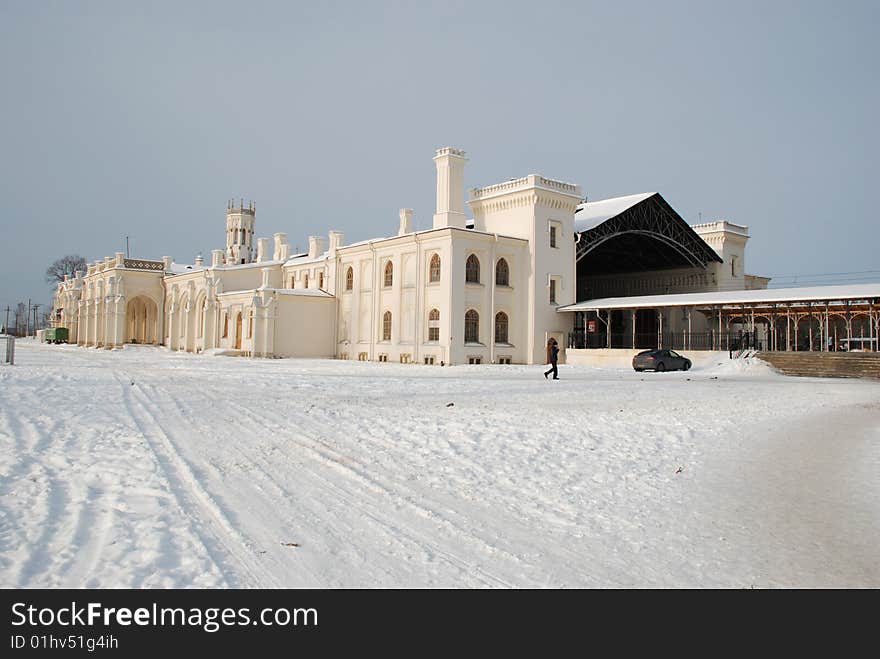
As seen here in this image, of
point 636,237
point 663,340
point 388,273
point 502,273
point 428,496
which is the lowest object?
point 428,496

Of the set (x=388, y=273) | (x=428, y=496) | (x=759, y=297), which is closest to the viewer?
(x=428, y=496)

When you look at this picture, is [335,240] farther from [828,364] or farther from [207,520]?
[207,520]

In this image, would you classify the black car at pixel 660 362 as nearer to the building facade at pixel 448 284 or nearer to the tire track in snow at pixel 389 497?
the building facade at pixel 448 284

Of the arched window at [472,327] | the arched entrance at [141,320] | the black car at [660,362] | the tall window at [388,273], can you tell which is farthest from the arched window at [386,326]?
the arched entrance at [141,320]

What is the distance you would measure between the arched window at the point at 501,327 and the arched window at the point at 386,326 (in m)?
7.69

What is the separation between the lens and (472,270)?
4169 cm

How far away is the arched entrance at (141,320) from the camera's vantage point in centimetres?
7425

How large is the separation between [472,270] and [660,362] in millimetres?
12609

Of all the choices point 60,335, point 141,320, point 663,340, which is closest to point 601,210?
point 663,340
